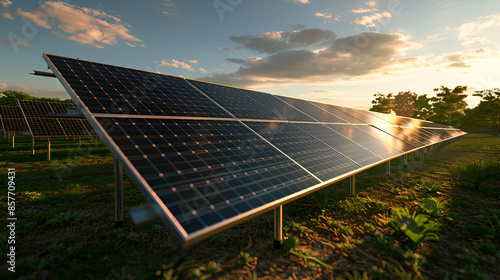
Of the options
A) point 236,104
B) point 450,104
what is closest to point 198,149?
point 236,104

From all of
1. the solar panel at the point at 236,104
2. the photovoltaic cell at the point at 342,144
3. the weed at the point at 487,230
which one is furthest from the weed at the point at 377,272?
the solar panel at the point at 236,104

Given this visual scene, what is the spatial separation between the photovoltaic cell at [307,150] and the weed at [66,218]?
6.72 metres

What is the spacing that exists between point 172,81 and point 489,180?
A: 56.0 ft

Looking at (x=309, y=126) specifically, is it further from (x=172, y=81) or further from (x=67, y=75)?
(x=67, y=75)

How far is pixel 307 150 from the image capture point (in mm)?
7391

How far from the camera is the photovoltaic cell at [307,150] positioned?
630cm

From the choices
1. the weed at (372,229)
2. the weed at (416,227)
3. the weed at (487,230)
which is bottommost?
the weed at (372,229)

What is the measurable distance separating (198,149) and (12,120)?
35749 mm

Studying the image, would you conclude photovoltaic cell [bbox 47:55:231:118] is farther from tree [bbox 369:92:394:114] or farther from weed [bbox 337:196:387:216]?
tree [bbox 369:92:394:114]

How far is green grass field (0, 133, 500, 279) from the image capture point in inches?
191

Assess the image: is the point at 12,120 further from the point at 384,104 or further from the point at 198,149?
the point at 384,104

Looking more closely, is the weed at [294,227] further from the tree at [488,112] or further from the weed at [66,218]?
the tree at [488,112]

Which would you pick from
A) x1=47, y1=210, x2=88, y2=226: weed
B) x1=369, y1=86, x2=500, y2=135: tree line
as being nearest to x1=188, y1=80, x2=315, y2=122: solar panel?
x1=47, y1=210, x2=88, y2=226: weed

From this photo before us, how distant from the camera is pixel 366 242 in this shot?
6.05m
